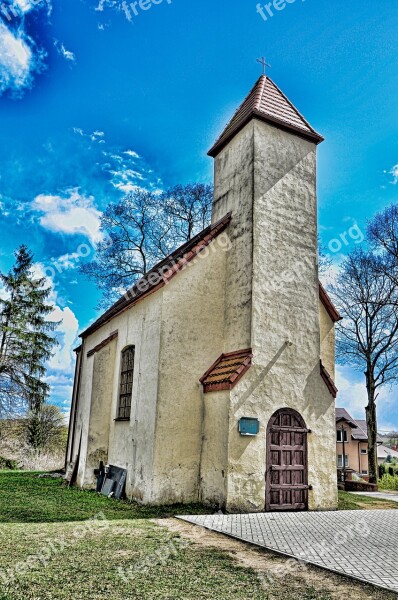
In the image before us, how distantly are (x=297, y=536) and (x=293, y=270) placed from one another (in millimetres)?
7217

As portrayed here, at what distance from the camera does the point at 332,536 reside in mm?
8617

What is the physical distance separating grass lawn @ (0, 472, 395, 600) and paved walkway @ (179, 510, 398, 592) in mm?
424

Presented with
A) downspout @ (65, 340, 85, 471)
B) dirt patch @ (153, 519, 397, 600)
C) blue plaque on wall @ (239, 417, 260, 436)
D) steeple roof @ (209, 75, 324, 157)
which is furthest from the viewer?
downspout @ (65, 340, 85, 471)

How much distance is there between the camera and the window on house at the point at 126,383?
576 inches

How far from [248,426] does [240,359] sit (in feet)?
5.51

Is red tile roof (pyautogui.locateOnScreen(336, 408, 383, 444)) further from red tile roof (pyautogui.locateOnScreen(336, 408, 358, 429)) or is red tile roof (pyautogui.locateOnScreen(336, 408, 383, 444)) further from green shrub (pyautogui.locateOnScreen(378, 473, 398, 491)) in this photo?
green shrub (pyautogui.locateOnScreen(378, 473, 398, 491))

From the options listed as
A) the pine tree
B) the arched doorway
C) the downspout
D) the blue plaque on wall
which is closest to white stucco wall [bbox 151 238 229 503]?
the blue plaque on wall

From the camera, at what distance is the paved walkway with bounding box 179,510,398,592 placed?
6.45 m

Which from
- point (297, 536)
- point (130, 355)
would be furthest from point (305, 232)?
point (297, 536)

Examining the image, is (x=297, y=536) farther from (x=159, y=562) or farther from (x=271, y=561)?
(x=159, y=562)

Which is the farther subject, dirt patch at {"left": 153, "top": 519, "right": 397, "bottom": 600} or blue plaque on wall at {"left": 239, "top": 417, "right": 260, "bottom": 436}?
blue plaque on wall at {"left": 239, "top": 417, "right": 260, "bottom": 436}

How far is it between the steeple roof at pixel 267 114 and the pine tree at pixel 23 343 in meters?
18.4

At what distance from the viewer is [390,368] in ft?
80.1

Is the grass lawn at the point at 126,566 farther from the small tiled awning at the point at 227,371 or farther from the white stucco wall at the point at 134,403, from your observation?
the small tiled awning at the point at 227,371
